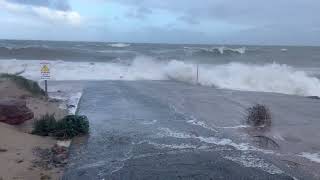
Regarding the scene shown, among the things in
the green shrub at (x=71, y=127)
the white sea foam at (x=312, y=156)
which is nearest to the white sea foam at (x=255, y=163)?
the white sea foam at (x=312, y=156)

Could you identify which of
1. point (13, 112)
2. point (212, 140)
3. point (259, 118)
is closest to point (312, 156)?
point (212, 140)

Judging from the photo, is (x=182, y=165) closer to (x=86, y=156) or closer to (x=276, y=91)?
(x=86, y=156)

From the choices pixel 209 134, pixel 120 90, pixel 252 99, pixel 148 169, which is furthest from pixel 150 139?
pixel 120 90

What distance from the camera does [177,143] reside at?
10297 mm

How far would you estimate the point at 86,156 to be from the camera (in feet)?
30.0

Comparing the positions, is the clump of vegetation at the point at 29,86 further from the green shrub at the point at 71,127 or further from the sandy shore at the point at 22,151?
the green shrub at the point at 71,127

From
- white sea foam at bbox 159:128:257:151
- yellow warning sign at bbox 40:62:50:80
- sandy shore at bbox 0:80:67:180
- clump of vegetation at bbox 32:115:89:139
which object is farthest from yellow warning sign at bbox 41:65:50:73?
white sea foam at bbox 159:128:257:151

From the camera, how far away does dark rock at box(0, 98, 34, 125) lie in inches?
451

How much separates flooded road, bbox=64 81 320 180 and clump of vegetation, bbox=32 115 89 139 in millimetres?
325

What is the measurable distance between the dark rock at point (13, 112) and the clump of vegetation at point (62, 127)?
727 mm

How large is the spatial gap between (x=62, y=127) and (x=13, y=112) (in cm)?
149

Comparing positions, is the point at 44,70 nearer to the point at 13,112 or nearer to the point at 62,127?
the point at 13,112

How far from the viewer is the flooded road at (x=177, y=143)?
26.8 feet

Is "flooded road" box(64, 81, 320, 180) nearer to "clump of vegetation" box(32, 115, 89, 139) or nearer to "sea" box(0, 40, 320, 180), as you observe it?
"sea" box(0, 40, 320, 180)
